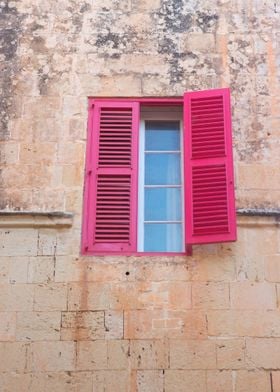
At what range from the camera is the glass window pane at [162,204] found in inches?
259

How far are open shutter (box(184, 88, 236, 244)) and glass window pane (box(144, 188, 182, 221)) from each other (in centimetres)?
24

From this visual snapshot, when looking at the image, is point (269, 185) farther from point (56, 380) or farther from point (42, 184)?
point (56, 380)

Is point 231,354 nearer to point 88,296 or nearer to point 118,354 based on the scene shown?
point 118,354

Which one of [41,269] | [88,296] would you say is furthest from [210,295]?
[41,269]

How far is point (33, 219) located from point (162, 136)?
1.45 metres

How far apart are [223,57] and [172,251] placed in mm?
1934

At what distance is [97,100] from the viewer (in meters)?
6.93

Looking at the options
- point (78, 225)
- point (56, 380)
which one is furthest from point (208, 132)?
point (56, 380)

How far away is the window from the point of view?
632 cm

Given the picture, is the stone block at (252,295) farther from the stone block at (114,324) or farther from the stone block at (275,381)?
the stone block at (114,324)

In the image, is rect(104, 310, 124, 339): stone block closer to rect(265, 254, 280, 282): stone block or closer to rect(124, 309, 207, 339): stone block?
rect(124, 309, 207, 339): stone block

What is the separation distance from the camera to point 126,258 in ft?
20.4

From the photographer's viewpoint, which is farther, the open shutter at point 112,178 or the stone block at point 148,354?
the open shutter at point 112,178

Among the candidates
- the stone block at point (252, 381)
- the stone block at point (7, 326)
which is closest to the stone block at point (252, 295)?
the stone block at point (252, 381)
